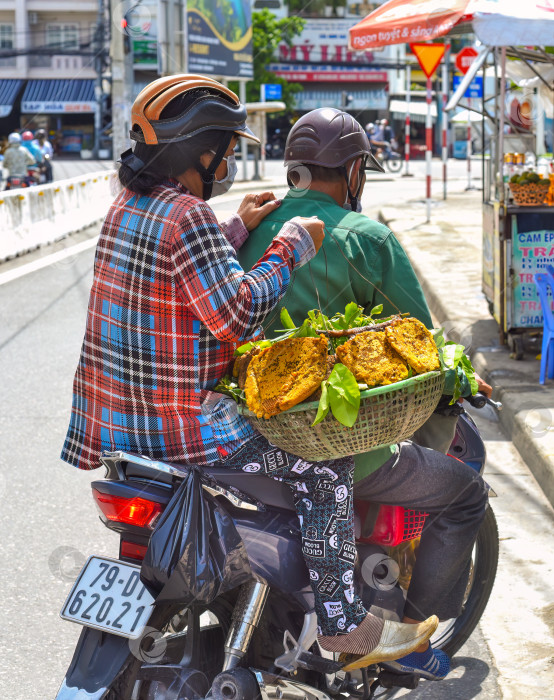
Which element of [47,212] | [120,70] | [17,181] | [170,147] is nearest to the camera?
[170,147]

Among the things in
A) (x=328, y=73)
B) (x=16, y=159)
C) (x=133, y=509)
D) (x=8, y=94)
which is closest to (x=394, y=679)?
(x=133, y=509)

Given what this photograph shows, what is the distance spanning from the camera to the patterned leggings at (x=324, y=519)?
7.54 ft

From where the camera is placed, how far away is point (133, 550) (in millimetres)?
2289

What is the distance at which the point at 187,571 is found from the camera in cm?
210

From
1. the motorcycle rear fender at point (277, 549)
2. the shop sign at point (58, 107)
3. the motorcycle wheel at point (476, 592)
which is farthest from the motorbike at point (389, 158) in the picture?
the motorcycle rear fender at point (277, 549)

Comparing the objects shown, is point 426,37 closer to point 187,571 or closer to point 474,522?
point 474,522

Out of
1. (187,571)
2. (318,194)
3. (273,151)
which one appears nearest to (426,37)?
(318,194)

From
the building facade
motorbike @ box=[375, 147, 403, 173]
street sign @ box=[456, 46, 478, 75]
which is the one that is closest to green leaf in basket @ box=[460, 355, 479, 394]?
street sign @ box=[456, 46, 478, 75]

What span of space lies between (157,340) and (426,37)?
573 cm

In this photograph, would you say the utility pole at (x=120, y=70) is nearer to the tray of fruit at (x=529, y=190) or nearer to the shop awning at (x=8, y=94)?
the tray of fruit at (x=529, y=190)

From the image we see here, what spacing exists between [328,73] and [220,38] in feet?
85.7

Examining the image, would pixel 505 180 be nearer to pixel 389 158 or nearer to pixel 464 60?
Answer: pixel 464 60

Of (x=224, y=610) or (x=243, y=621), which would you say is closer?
(x=243, y=621)

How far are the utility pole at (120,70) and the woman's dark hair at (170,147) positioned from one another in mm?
15229
